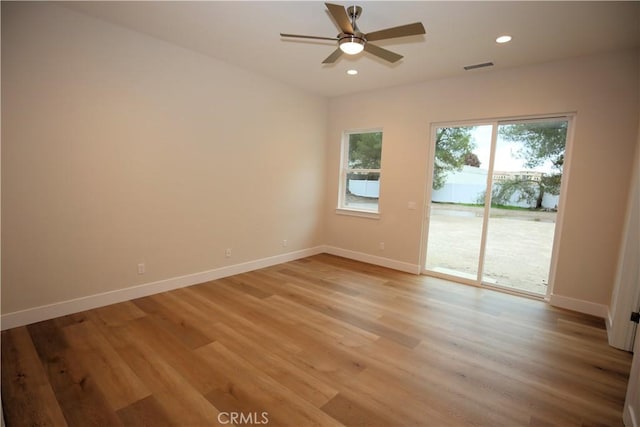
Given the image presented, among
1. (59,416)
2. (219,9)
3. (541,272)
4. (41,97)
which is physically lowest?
(59,416)

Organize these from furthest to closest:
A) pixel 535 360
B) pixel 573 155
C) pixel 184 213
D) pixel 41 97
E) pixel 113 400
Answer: pixel 184 213 < pixel 573 155 < pixel 41 97 < pixel 535 360 < pixel 113 400

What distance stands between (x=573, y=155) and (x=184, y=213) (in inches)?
186

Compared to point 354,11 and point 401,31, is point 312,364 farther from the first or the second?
point 354,11

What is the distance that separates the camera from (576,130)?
3.40 metres

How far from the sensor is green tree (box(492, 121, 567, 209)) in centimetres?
363

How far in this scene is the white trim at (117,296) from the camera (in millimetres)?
2682

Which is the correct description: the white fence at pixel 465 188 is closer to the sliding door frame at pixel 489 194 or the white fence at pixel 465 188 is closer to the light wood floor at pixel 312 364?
the sliding door frame at pixel 489 194

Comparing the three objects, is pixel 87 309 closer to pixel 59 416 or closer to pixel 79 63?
pixel 59 416

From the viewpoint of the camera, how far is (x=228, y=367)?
2.22 meters

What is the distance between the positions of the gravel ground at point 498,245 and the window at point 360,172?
117 centimetres

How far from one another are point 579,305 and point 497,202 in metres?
1.50

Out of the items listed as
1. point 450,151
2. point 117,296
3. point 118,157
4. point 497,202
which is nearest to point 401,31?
point 450,151

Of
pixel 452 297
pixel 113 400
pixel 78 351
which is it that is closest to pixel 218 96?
pixel 78 351

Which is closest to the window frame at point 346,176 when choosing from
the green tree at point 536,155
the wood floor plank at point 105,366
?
the green tree at point 536,155
